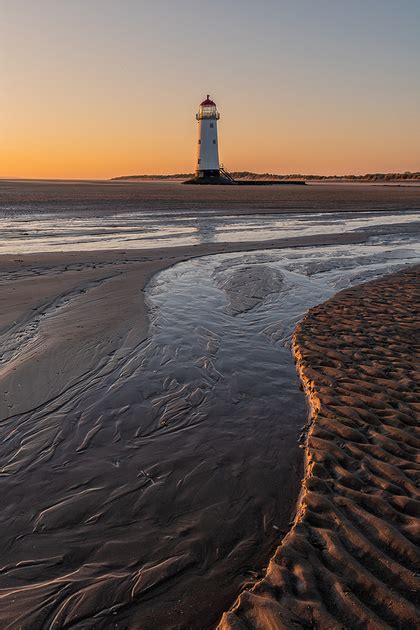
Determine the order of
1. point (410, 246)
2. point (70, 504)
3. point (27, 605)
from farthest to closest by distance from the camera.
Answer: point (410, 246) < point (70, 504) < point (27, 605)

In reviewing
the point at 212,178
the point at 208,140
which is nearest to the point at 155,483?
the point at 208,140

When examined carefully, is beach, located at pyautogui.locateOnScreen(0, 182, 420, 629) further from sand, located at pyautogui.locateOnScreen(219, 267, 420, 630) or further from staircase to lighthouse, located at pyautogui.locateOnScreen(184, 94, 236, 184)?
staircase to lighthouse, located at pyautogui.locateOnScreen(184, 94, 236, 184)

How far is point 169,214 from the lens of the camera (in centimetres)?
3203

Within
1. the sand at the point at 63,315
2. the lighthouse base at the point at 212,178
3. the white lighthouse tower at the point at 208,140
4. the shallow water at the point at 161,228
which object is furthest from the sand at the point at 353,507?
the lighthouse base at the point at 212,178

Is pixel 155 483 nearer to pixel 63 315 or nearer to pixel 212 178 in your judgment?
pixel 63 315

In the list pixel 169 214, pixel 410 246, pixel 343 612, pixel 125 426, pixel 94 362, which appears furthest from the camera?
pixel 169 214

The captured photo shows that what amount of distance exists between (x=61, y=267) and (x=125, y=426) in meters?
9.27

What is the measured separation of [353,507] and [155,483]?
72.6 inches

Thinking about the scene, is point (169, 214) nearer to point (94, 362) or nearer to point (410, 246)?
point (410, 246)

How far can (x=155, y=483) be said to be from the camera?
4.36 meters

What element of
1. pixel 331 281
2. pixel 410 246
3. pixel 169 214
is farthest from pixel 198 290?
pixel 169 214

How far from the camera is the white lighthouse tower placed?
273ft

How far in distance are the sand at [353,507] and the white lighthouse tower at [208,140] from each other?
3281 inches

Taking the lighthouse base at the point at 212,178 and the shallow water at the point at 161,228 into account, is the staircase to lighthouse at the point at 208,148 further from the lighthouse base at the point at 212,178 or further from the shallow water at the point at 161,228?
the shallow water at the point at 161,228
